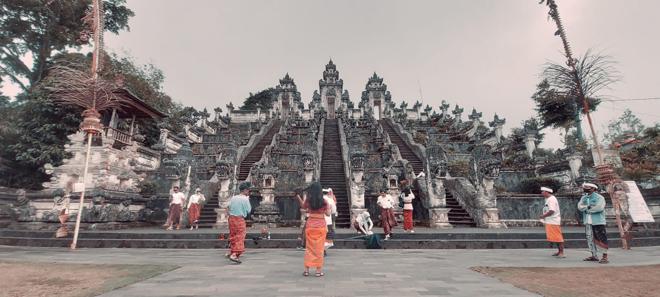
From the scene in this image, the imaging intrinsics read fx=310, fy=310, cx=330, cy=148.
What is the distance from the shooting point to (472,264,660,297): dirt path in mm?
4027

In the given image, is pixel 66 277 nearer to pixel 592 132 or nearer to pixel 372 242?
pixel 372 242

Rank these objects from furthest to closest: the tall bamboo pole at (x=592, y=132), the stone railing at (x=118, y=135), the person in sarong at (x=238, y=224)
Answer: the stone railing at (x=118, y=135) < the tall bamboo pole at (x=592, y=132) < the person in sarong at (x=238, y=224)

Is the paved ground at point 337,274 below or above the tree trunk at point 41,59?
below

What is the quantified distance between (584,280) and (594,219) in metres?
3.05

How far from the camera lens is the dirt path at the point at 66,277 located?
13.4 feet

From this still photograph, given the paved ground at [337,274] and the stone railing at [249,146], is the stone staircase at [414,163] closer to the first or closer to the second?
the paved ground at [337,274]

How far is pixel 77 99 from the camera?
9.68 m

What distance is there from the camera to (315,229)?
5.43 metres

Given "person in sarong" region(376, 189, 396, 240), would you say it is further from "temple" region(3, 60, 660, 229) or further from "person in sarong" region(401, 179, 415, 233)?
"temple" region(3, 60, 660, 229)

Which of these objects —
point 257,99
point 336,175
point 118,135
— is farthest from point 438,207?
point 257,99

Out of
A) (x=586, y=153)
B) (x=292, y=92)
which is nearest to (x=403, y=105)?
(x=292, y=92)

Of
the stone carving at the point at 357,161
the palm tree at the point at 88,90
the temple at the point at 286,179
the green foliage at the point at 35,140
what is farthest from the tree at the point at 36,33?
the stone carving at the point at 357,161

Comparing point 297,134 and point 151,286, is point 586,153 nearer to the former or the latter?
point 297,134

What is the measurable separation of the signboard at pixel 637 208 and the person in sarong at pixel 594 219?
15.0ft
